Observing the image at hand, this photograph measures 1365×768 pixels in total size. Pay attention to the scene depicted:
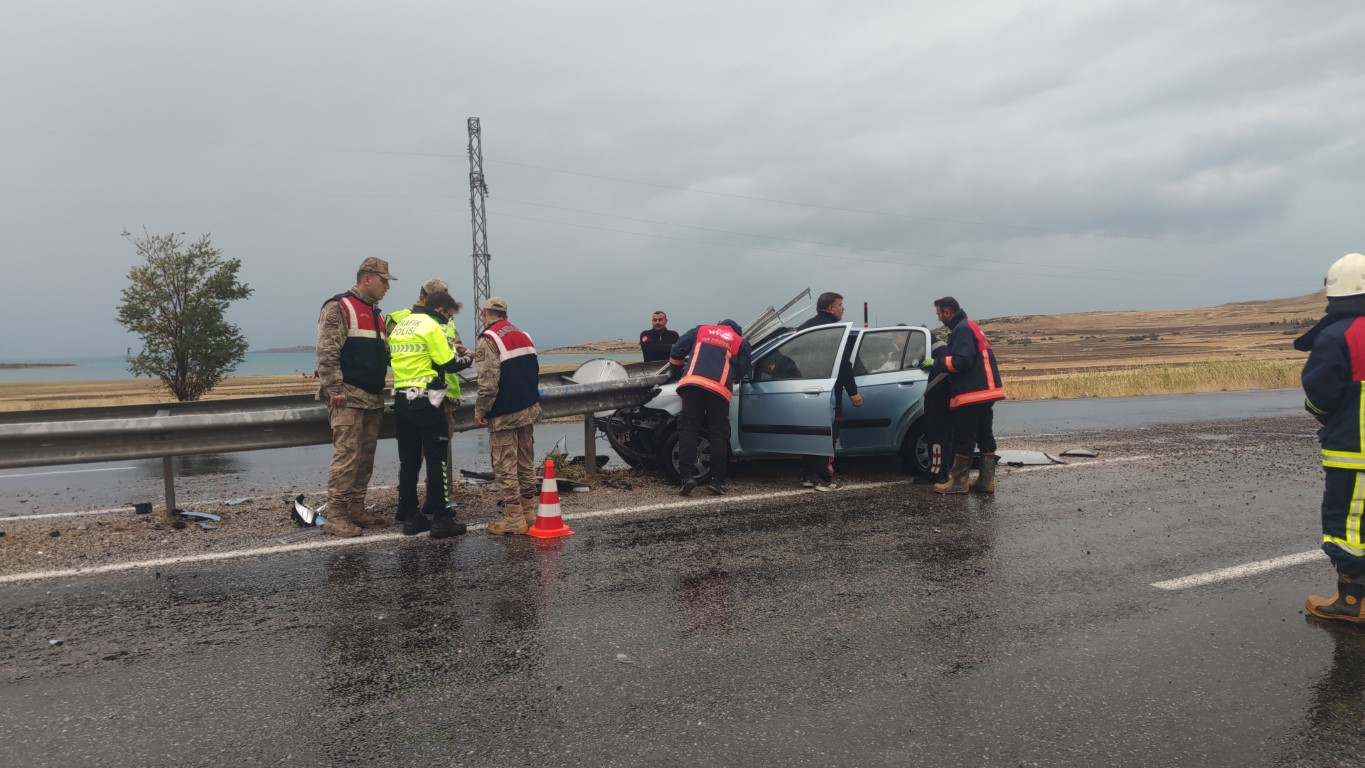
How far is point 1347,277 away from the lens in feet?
13.8

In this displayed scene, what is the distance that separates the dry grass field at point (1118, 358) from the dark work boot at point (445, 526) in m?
17.0

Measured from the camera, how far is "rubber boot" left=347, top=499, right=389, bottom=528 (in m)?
6.43

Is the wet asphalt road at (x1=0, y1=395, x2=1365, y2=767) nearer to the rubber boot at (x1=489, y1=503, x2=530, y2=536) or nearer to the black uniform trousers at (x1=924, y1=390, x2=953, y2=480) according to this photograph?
the rubber boot at (x1=489, y1=503, x2=530, y2=536)

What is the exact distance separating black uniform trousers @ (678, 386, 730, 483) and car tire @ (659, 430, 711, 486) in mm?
309

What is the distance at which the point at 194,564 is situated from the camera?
535cm

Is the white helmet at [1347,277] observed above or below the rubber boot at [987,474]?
above

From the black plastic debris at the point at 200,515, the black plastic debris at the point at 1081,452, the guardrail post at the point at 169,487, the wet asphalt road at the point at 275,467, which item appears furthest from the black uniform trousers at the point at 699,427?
the black plastic debris at the point at 1081,452

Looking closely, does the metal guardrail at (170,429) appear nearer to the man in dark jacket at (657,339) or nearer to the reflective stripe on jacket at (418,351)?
the reflective stripe on jacket at (418,351)

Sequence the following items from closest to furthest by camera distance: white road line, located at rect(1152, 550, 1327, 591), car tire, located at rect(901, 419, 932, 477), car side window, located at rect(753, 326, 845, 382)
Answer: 1. white road line, located at rect(1152, 550, 1327, 591)
2. car side window, located at rect(753, 326, 845, 382)
3. car tire, located at rect(901, 419, 932, 477)

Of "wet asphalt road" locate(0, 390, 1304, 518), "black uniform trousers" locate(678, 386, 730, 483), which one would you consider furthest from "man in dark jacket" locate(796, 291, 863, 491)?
"wet asphalt road" locate(0, 390, 1304, 518)

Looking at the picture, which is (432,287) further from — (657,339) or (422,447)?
(657,339)

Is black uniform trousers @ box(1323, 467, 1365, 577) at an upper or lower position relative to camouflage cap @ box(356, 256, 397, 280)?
lower

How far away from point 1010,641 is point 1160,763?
1125mm

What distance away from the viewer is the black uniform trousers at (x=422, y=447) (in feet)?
20.8
